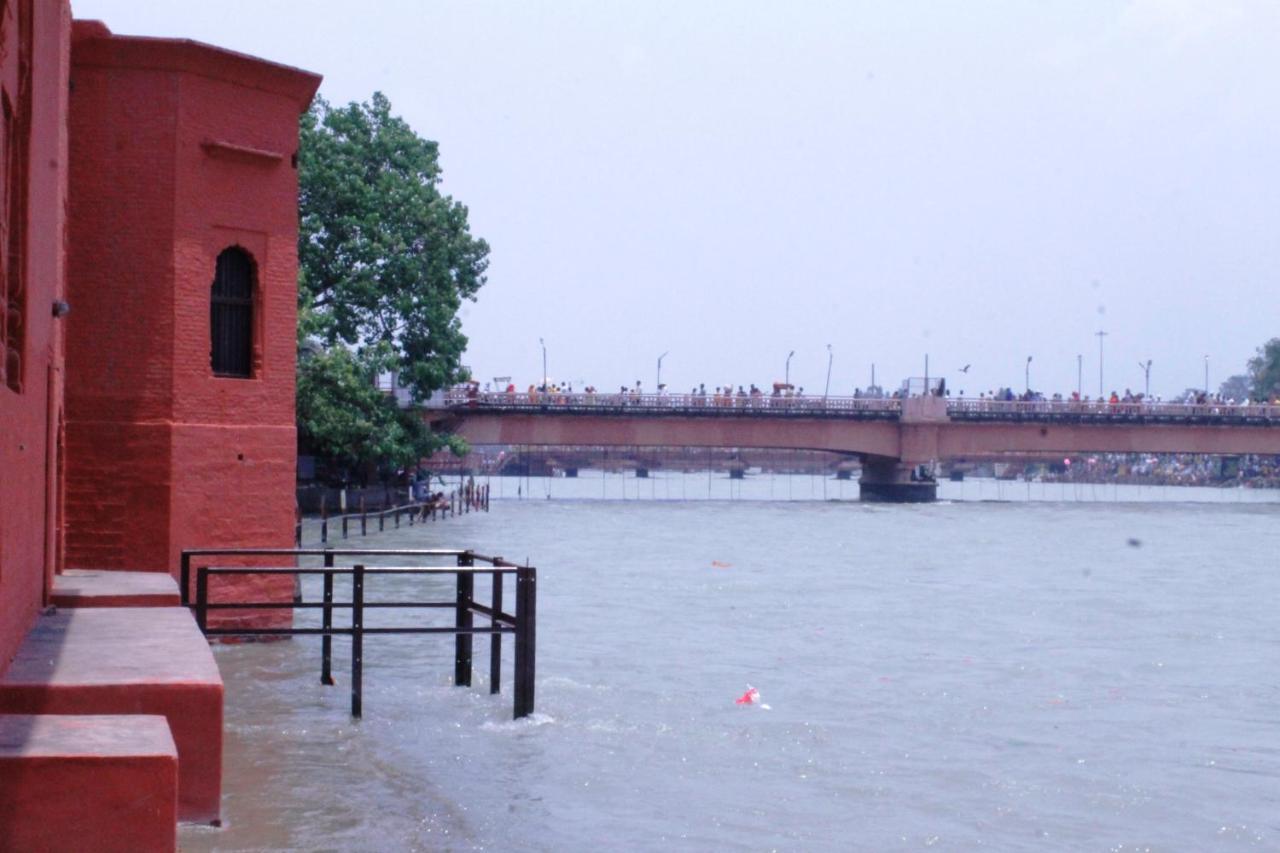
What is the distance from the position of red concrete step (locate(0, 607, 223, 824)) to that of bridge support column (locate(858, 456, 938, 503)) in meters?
76.6

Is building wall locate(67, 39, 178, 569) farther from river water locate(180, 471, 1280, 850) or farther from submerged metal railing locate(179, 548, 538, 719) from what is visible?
submerged metal railing locate(179, 548, 538, 719)

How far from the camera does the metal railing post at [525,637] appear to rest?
16.8 m

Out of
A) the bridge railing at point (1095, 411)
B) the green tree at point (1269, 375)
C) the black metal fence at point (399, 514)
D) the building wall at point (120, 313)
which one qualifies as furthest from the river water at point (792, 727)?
the green tree at point (1269, 375)

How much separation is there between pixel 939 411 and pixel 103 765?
75.9 m

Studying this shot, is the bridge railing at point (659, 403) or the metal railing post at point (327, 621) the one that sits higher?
the bridge railing at point (659, 403)

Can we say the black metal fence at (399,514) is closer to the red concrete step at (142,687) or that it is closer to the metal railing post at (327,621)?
the metal railing post at (327,621)

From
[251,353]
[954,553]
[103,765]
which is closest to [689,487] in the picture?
[954,553]

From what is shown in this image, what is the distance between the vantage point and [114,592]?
52.6 ft

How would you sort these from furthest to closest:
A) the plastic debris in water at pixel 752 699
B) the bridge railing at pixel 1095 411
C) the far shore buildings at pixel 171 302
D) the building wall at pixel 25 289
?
the bridge railing at pixel 1095 411
the plastic debris in water at pixel 752 699
the far shore buildings at pixel 171 302
the building wall at pixel 25 289

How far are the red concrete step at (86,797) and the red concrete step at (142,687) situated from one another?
70.4 inches

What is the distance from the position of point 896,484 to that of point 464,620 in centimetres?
7198

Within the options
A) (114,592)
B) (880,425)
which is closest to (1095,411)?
(880,425)

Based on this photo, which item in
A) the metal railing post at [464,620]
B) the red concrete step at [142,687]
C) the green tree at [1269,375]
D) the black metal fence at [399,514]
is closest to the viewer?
the red concrete step at [142,687]

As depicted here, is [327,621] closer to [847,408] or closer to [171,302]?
[171,302]
